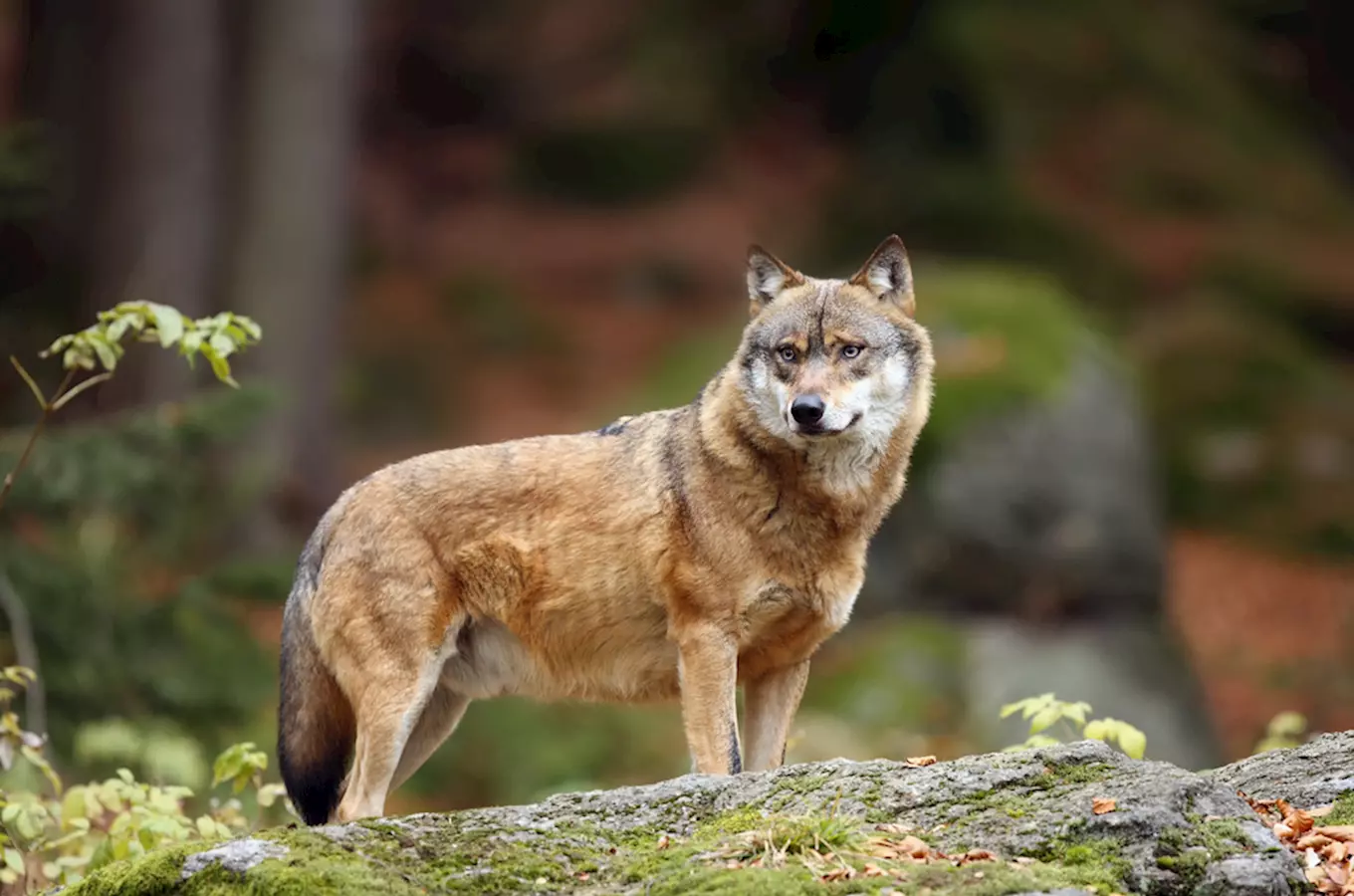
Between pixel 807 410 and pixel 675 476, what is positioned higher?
pixel 807 410

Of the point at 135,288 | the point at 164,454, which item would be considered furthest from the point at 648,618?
the point at 135,288

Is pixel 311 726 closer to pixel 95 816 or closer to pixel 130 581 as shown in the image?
pixel 95 816

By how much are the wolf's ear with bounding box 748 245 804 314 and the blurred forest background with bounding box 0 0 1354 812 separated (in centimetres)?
390

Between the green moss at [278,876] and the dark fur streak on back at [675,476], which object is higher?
the dark fur streak on back at [675,476]

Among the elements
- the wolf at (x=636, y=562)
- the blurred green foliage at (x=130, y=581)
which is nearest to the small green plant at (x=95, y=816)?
the wolf at (x=636, y=562)

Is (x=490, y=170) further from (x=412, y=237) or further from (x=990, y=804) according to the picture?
(x=990, y=804)

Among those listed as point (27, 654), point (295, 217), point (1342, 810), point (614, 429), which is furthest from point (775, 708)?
point (295, 217)

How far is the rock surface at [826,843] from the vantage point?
401 centimetres

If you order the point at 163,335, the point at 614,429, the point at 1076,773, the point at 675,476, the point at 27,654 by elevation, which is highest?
the point at 614,429

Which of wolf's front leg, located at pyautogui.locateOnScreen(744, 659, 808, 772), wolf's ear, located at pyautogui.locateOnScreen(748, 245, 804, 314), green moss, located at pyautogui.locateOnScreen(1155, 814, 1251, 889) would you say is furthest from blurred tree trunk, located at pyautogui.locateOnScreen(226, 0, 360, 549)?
green moss, located at pyautogui.locateOnScreen(1155, 814, 1251, 889)

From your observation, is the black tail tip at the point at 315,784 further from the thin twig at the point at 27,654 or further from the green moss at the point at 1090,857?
the green moss at the point at 1090,857

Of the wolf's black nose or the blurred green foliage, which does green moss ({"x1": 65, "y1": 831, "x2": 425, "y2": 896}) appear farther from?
the blurred green foliage

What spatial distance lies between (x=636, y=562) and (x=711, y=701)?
679 mm

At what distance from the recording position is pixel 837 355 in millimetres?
6578
